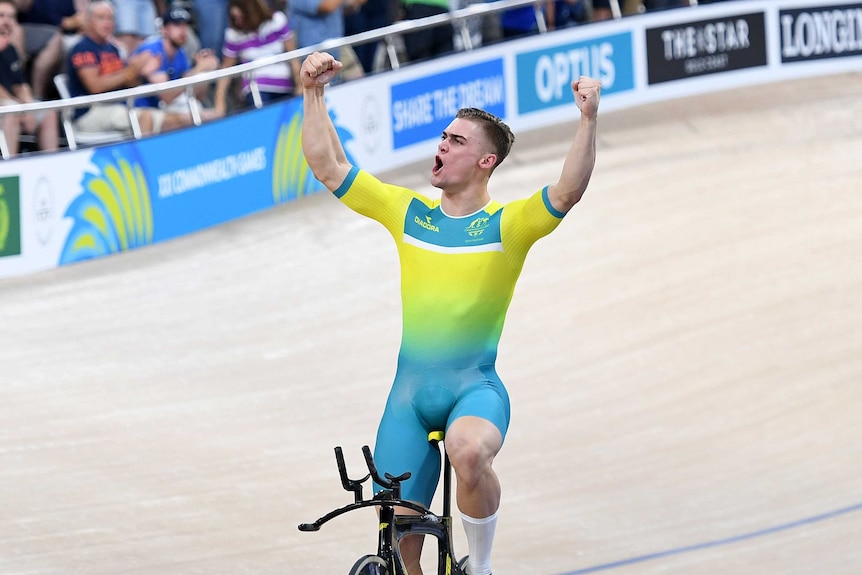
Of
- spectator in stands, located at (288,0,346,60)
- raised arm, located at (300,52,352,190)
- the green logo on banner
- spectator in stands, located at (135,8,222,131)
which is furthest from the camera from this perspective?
spectator in stands, located at (288,0,346,60)

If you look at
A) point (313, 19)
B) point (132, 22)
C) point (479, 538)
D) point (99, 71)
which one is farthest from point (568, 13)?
point (479, 538)

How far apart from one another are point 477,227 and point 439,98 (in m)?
7.67

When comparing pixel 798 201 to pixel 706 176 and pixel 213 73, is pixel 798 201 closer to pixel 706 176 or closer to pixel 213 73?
pixel 706 176

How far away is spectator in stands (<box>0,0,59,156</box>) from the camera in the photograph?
9.16 m

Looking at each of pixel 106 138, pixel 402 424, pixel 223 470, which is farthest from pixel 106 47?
pixel 402 424

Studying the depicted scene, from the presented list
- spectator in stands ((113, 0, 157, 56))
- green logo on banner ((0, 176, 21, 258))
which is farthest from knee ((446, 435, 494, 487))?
spectator in stands ((113, 0, 157, 56))

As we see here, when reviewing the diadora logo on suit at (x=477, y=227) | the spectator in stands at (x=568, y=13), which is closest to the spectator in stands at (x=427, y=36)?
the spectator in stands at (x=568, y=13)

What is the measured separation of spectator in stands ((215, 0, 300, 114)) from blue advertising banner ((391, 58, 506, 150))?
3.47 feet

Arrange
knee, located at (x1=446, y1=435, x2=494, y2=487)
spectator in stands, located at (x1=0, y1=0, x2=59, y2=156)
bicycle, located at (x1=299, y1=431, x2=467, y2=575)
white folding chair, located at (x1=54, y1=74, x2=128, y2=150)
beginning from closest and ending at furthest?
bicycle, located at (x1=299, y1=431, x2=467, y2=575) < knee, located at (x1=446, y1=435, x2=494, y2=487) < spectator in stands, located at (x1=0, y1=0, x2=59, y2=156) < white folding chair, located at (x1=54, y1=74, x2=128, y2=150)

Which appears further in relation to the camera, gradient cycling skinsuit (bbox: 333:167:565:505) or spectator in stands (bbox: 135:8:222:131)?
spectator in stands (bbox: 135:8:222:131)

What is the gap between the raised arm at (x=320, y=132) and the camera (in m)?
4.46

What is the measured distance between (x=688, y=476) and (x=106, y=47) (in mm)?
5164

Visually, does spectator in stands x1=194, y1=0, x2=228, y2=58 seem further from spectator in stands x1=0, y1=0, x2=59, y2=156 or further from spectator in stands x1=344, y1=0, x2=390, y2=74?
spectator in stands x1=0, y1=0, x2=59, y2=156

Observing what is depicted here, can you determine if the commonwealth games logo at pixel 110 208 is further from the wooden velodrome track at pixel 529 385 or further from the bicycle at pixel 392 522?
the bicycle at pixel 392 522
